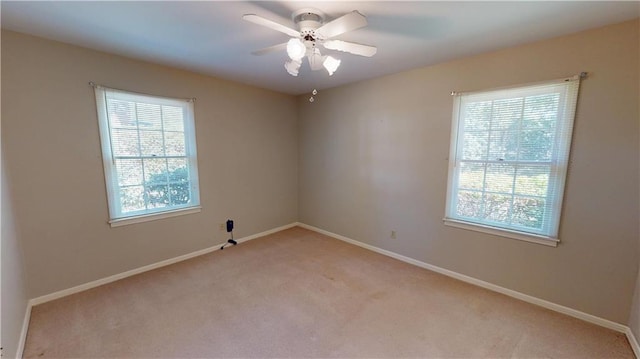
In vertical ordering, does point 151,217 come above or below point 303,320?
above

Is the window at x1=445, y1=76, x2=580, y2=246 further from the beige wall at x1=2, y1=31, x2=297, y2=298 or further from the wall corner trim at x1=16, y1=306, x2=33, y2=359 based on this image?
the wall corner trim at x1=16, y1=306, x2=33, y2=359

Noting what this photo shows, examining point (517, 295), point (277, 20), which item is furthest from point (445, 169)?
point (277, 20)

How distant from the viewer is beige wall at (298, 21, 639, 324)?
1953 mm

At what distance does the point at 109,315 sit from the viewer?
216 centimetres

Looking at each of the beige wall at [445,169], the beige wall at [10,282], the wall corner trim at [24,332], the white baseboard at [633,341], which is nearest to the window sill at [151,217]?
the beige wall at [10,282]

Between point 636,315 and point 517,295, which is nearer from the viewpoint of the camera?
point 636,315

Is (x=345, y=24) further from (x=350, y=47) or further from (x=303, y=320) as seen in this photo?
(x=303, y=320)

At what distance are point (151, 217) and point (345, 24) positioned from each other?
2.91m

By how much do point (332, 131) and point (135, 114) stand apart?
8.26 feet

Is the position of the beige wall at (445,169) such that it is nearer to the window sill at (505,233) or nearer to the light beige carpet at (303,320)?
the window sill at (505,233)

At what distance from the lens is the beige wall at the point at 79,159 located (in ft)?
7.11

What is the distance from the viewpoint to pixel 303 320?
2.13 metres

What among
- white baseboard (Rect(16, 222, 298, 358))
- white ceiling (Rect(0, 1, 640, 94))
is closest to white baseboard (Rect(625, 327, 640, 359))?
white ceiling (Rect(0, 1, 640, 94))

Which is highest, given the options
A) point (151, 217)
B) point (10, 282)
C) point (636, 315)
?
point (151, 217)
